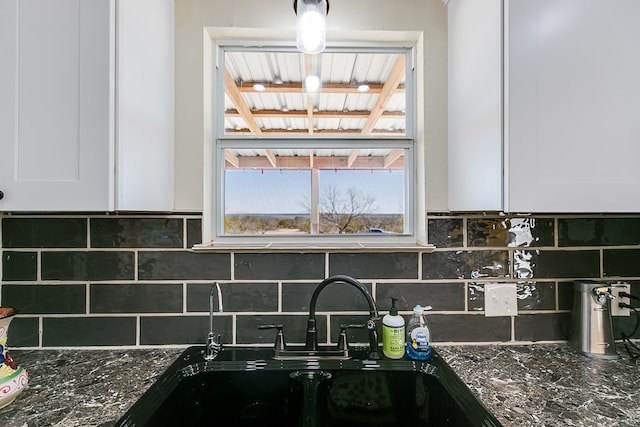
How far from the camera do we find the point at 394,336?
3.52 ft

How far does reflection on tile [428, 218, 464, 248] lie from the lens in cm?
122

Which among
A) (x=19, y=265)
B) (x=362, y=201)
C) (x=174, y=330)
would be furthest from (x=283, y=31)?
(x=19, y=265)

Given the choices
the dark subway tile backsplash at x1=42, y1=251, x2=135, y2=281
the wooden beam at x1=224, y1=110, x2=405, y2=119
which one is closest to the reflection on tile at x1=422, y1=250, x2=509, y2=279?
the wooden beam at x1=224, y1=110, x2=405, y2=119

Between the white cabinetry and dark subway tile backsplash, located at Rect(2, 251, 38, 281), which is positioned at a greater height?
the white cabinetry

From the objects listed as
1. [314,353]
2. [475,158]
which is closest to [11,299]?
[314,353]

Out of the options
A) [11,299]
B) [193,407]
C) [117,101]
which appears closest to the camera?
[117,101]

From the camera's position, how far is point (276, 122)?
136 cm

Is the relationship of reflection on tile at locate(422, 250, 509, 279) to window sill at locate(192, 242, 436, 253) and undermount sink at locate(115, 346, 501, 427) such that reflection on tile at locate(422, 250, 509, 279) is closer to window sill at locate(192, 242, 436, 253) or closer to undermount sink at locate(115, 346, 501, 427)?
window sill at locate(192, 242, 436, 253)

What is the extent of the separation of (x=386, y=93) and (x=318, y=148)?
0.39 m

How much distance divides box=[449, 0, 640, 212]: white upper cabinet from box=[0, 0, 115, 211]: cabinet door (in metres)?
1.10

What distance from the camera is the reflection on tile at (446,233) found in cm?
122

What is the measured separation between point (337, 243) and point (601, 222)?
103 centimetres

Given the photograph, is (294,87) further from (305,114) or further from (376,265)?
(376,265)

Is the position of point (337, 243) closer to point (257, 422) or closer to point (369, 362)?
point (369, 362)
